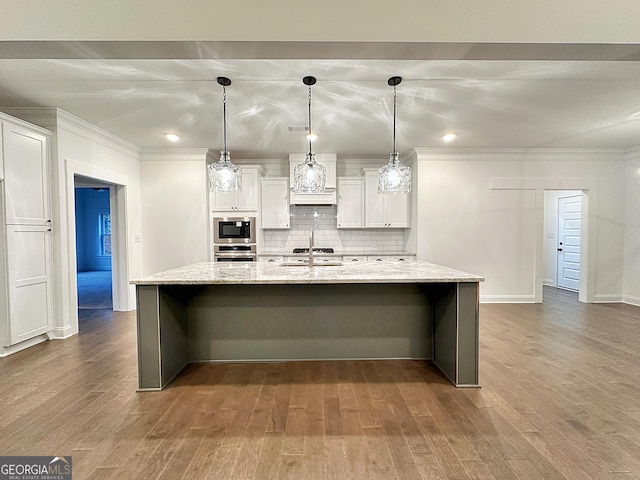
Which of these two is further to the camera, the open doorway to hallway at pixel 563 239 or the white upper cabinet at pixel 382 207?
the open doorway to hallway at pixel 563 239

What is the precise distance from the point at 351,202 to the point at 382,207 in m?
0.54

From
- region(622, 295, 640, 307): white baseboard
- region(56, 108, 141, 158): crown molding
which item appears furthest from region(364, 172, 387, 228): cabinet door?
region(622, 295, 640, 307): white baseboard

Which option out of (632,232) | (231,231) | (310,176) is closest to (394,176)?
(310,176)

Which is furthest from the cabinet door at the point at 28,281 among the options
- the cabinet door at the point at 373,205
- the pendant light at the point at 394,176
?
the cabinet door at the point at 373,205

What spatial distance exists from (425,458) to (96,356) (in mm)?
3106

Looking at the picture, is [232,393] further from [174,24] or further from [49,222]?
[49,222]

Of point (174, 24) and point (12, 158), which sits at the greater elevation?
point (174, 24)

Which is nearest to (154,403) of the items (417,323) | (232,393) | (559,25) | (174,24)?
(232,393)

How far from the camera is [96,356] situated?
3.13 metres

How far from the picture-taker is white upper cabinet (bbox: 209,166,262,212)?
17.2 ft

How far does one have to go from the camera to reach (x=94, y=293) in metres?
6.60

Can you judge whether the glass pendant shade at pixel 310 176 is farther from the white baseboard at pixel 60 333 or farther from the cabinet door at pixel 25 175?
the white baseboard at pixel 60 333

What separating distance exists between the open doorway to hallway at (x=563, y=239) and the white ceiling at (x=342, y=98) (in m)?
1.96

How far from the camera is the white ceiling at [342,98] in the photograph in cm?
258
